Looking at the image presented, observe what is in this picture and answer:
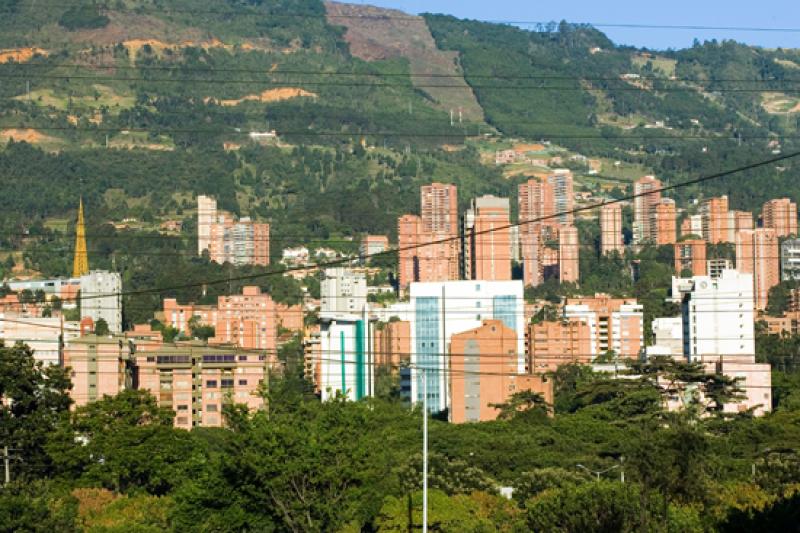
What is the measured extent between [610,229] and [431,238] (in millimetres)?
27661

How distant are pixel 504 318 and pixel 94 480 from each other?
5085 cm

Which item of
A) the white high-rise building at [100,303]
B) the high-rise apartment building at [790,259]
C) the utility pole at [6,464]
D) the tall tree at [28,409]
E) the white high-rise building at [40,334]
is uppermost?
the high-rise apartment building at [790,259]

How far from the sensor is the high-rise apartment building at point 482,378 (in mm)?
75812

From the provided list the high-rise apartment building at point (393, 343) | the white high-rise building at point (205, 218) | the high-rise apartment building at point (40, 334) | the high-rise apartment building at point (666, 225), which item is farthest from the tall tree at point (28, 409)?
the high-rise apartment building at point (666, 225)

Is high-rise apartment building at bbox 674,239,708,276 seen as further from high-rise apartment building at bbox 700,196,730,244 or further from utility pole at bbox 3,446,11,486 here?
utility pole at bbox 3,446,11,486

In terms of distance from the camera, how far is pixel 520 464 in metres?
53.2

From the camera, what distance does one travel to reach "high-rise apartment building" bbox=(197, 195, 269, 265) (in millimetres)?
152625

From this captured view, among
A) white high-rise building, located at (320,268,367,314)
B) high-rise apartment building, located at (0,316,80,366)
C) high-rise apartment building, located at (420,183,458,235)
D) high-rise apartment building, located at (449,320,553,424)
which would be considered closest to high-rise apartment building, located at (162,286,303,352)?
white high-rise building, located at (320,268,367,314)

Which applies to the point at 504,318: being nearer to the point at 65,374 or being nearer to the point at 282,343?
the point at 282,343

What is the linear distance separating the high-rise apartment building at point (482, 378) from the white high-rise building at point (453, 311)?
9823 mm

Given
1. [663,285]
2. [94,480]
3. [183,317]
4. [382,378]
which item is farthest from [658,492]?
[663,285]

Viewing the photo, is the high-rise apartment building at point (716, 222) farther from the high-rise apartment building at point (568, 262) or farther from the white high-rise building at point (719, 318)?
the white high-rise building at point (719, 318)

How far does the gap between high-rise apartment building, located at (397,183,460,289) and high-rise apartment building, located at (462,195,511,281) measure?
2458 millimetres

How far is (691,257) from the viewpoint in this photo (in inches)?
5546
